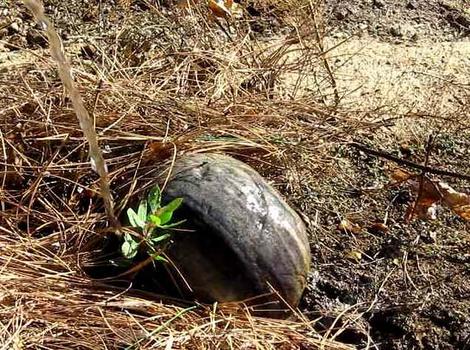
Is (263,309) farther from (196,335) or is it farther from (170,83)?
(170,83)

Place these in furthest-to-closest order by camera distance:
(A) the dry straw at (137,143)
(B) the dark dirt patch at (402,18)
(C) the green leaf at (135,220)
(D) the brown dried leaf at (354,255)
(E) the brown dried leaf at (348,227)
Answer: (B) the dark dirt patch at (402,18)
(E) the brown dried leaf at (348,227)
(D) the brown dried leaf at (354,255)
(C) the green leaf at (135,220)
(A) the dry straw at (137,143)

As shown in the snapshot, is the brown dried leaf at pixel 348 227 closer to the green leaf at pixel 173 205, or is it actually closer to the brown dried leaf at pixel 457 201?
the brown dried leaf at pixel 457 201

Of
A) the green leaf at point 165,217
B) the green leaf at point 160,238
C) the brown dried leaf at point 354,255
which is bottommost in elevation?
the brown dried leaf at point 354,255

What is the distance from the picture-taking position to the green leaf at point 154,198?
3.02 m

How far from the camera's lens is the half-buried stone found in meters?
2.96

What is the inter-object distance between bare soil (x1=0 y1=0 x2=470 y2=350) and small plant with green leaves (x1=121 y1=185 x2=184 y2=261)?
50cm

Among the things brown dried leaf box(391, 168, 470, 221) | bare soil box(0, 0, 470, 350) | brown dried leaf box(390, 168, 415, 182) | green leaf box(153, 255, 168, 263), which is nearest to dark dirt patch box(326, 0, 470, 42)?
bare soil box(0, 0, 470, 350)

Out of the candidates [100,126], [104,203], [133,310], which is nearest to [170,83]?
[100,126]

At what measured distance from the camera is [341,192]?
359 cm

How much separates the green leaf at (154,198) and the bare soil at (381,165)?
54 cm

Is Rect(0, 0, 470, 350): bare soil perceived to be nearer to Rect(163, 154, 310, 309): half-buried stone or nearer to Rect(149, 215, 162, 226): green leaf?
Rect(163, 154, 310, 309): half-buried stone

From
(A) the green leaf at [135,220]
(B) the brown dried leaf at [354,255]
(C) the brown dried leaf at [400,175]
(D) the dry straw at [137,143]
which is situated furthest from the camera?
(C) the brown dried leaf at [400,175]

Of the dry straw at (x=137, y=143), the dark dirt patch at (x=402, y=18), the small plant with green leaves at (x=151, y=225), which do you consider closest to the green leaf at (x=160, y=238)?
the small plant with green leaves at (x=151, y=225)

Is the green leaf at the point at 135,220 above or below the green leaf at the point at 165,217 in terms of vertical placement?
below
